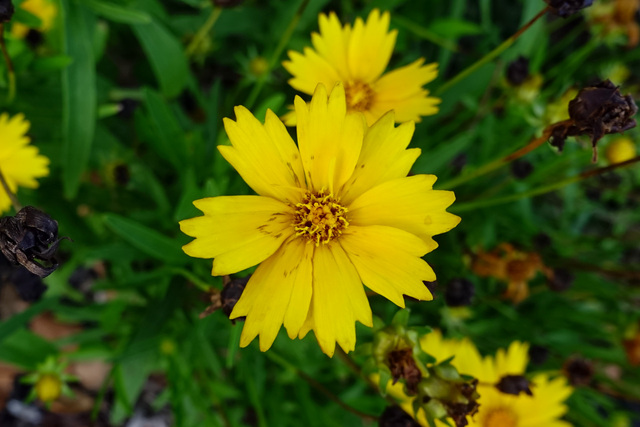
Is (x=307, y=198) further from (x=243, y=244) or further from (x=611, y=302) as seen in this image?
(x=611, y=302)

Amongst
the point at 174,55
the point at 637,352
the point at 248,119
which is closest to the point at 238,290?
the point at 248,119

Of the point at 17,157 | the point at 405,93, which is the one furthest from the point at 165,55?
the point at 405,93

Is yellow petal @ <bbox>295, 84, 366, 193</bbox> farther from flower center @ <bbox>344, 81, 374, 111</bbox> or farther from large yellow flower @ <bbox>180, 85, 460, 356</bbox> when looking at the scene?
flower center @ <bbox>344, 81, 374, 111</bbox>

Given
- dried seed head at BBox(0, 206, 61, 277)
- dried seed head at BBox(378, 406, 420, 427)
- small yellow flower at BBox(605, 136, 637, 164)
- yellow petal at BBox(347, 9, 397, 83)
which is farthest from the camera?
small yellow flower at BBox(605, 136, 637, 164)

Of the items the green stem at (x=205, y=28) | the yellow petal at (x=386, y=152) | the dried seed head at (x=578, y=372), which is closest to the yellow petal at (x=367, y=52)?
the yellow petal at (x=386, y=152)

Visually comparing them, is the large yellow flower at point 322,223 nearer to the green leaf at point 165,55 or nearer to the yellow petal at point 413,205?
the yellow petal at point 413,205

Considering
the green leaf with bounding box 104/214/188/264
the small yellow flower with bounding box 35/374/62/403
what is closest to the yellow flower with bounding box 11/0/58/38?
the green leaf with bounding box 104/214/188/264

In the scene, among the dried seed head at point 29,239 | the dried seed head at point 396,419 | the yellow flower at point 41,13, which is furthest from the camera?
the yellow flower at point 41,13
